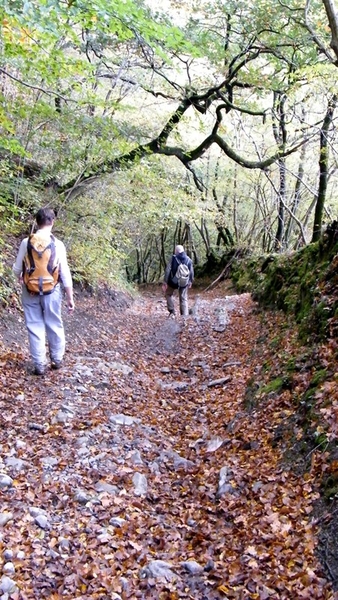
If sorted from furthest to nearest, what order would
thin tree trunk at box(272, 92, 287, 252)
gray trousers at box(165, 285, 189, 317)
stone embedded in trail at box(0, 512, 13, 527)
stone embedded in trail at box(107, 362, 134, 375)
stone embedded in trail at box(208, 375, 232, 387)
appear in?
1. thin tree trunk at box(272, 92, 287, 252)
2. gray trousers at box(165, 285, 189, 317)
3. stone embedded in trail at box(107, 362, 134, 375)
4. stone embedded in trail at box(208, 375, 232, 387)
5. stone embedded in trail at box(0, 512, 13, 527)

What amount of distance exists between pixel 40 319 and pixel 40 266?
2.53ft

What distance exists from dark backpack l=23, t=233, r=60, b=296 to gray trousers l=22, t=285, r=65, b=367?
157 millimetres

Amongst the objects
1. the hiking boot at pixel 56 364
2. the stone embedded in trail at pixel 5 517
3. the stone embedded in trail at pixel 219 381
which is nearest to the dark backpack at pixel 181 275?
the stone embedded in trail at pixel 219 381

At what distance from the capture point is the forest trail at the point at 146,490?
286 centimetres

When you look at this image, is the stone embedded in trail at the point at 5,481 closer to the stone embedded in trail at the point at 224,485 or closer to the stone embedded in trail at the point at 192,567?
the stone embedded in trail at the point at 192,567

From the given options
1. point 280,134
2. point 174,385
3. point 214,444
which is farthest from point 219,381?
point 280,134

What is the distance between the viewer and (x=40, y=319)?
5855 millimetres

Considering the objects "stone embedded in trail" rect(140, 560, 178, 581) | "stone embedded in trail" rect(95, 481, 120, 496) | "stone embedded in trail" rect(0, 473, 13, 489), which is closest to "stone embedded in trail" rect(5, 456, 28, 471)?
"stone embedded in trail" rect(0, 473, 13, 489)

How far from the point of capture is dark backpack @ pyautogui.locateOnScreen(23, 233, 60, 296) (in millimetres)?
5473

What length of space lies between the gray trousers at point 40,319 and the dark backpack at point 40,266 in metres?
0.16

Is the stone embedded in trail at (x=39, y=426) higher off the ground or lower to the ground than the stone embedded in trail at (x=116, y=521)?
higher

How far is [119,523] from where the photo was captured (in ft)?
11.3

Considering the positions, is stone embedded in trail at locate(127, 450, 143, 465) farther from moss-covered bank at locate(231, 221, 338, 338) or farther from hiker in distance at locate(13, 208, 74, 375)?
moss-covered bank at locate(231, 221, 338, 338)

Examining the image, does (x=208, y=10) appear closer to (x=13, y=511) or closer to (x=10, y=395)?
(x=10, y=395)
